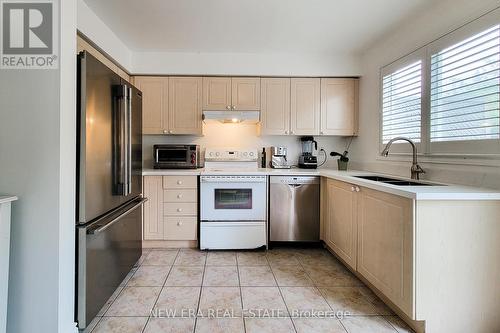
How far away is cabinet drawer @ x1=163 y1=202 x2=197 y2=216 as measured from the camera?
2932 millimetres

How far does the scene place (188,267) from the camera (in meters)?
2.51

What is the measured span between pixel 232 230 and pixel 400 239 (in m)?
1.78

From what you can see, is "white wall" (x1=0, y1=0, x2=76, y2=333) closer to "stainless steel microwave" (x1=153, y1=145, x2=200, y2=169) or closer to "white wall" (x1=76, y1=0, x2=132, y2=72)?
"white wall" (x1=76, y1=0, x2=132, y2=72)

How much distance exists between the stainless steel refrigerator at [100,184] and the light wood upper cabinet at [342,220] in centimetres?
192

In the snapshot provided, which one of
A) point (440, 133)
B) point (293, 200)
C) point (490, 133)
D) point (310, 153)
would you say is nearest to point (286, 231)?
point (293, 200)

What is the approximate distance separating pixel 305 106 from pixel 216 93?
118 cm

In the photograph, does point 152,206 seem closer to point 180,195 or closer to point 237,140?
point 180,195

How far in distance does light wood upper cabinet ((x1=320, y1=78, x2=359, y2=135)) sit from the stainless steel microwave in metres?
1.74

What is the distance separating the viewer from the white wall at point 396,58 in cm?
173

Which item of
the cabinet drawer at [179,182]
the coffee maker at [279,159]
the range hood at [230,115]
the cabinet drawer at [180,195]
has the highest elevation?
the range hood at [230,115]

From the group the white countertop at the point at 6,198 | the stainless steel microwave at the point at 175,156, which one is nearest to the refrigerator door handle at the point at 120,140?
the white countertop at the point at 6,198

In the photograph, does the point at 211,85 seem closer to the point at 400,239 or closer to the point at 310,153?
the point at 310,153

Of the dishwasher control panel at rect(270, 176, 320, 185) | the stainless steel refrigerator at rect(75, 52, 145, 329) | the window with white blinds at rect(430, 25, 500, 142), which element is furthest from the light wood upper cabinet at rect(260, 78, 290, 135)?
the stainless steel refrigerator at rect(75, 52, 145, 329)

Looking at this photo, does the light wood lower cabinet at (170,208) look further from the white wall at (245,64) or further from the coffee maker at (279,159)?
the white wall at (245,64)
